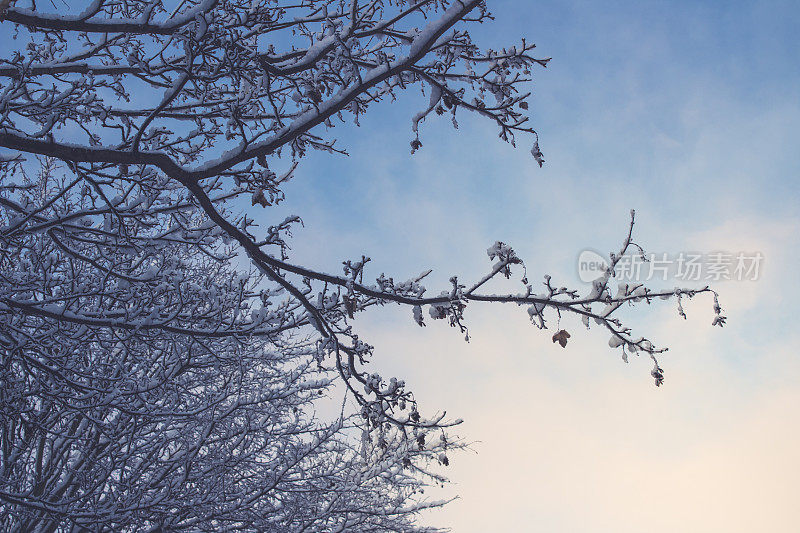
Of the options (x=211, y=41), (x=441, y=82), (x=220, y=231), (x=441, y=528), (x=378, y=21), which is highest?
(x=378, y=21)

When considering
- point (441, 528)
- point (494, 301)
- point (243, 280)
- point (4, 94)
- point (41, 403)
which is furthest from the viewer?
point (441, 528)

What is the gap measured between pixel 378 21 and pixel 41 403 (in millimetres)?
5620

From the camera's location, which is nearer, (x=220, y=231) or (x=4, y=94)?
(x=4, y=94)

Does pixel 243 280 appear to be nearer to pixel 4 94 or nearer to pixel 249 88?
pixel 249 88

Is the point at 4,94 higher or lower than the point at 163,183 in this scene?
lower

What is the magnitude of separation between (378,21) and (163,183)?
2211 millimetres

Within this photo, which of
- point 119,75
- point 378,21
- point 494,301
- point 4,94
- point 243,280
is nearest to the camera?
point 494,301

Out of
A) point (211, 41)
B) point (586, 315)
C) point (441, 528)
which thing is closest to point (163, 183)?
point (211, 41)

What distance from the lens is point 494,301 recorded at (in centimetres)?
329

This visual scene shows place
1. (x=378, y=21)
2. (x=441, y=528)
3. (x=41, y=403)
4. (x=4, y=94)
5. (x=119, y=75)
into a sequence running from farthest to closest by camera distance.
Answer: (x=441, y=528)
(x=41, y=403)
(x=119, y=75)
(x=378, y=21)
(x=4, y=94)

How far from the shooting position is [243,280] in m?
4.17

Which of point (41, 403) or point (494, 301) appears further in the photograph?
point (41, 403)

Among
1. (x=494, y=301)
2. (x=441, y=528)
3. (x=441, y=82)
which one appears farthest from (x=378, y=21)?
(x=441, y=528)

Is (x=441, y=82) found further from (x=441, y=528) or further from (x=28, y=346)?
(x=441, y=528)
